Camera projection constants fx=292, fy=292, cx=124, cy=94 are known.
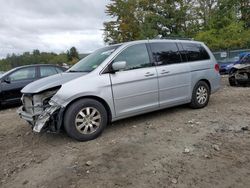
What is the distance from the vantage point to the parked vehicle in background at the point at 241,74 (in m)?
10.6

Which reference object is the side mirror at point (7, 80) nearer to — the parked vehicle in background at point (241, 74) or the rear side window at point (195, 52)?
the rear side window at point (195, 52)

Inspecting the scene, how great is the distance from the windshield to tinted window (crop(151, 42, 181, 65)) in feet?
2.97

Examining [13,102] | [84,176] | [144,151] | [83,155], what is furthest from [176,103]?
[13,102]

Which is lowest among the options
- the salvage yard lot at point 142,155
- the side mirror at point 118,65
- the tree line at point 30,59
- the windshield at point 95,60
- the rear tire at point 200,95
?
the salvage yard lot at point 142,155

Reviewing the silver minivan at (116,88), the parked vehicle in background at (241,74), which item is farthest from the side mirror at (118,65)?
the parked vehicle in background at (241,74)

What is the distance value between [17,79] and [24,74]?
303mm

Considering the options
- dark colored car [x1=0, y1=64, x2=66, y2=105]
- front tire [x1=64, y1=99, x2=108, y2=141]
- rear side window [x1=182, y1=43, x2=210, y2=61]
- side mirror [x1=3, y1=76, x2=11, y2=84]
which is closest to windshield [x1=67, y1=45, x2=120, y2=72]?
front tire [x1=64, y1=99, x2=108, y2=141]

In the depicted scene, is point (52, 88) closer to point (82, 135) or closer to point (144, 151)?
point (82, 135)

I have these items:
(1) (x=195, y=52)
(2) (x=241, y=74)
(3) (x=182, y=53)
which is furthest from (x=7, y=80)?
(2) (x=241, y=74)

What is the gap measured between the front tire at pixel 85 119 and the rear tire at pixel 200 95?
2579 mm

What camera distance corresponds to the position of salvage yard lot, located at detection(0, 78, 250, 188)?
3719 mm

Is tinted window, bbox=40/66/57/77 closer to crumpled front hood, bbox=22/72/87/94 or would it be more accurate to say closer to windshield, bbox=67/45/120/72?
windshield, bbox=67/45/120/72

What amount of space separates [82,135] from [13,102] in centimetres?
542

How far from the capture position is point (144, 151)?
4.56 metres
